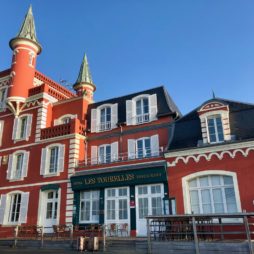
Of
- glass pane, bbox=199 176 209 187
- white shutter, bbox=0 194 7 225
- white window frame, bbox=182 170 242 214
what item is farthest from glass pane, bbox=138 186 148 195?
white shutter, bbox=0 194 7 225

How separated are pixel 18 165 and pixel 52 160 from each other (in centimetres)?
312

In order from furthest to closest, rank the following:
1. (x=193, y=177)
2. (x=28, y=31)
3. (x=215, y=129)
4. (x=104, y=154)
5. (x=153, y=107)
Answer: (x=28, y=31)
(x=104, y=154)
(x=153, y=107)
(x=215, y=129)
(x=193, y=177)

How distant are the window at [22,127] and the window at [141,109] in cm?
775

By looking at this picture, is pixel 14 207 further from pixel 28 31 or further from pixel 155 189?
pixel 28 31

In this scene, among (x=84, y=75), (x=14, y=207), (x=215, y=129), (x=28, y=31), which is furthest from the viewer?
(x=84, y=75)

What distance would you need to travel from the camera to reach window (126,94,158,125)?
19859mm

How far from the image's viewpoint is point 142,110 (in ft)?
67.1

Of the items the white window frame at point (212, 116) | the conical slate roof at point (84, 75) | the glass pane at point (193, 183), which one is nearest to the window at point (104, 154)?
the glass pane at point (193, 183)

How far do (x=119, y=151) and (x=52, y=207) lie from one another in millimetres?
5716

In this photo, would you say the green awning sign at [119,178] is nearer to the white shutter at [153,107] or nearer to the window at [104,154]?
the window at [104,154]

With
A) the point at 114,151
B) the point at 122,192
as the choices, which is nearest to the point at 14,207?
the point at 114,151

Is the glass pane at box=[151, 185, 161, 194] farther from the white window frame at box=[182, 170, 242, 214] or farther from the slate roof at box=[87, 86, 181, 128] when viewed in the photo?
the slate roof at box=[87, 86, 181, 128]

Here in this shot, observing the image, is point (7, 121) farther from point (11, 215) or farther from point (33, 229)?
point (33, 229)

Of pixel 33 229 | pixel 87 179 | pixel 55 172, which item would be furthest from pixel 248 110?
pixel 33 229
